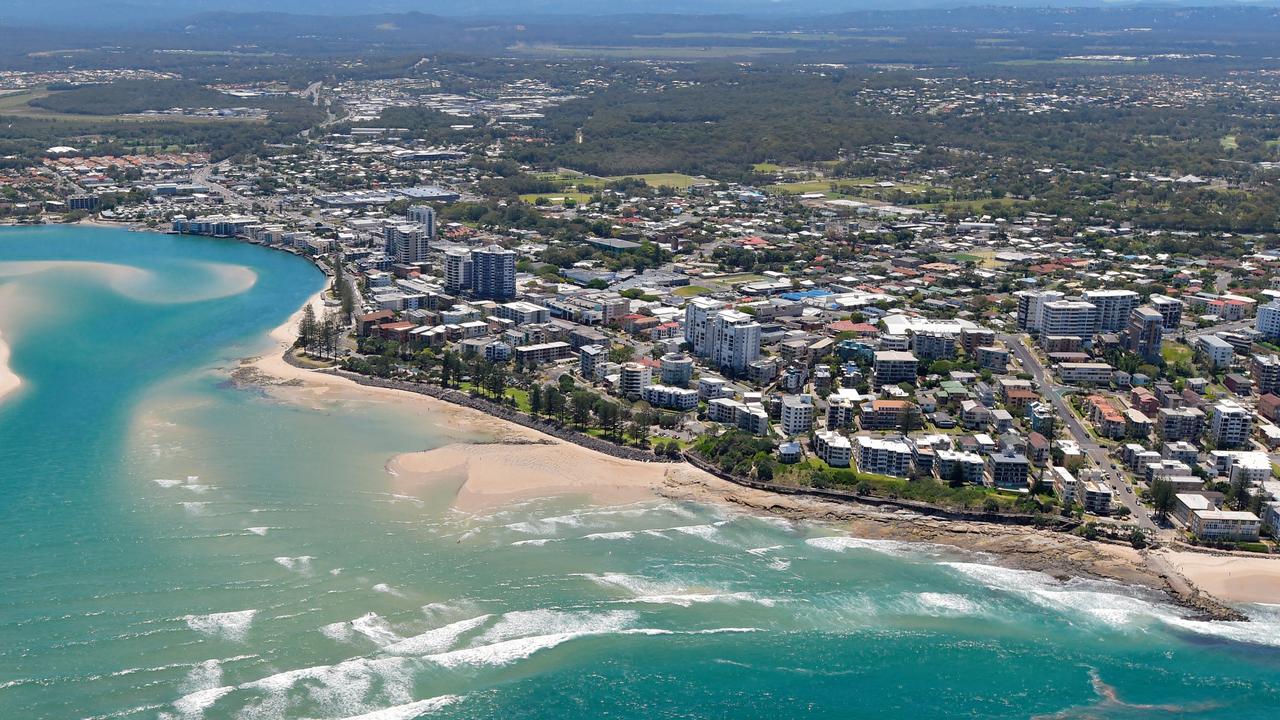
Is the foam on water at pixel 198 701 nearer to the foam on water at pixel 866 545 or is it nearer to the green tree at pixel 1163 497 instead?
the foam on water at pixel 866 545

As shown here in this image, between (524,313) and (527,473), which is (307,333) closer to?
(524,313)

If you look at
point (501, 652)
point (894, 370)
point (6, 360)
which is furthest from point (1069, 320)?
point (6, 360)

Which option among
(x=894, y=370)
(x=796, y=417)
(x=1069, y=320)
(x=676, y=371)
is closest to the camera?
(x=796, y=417)

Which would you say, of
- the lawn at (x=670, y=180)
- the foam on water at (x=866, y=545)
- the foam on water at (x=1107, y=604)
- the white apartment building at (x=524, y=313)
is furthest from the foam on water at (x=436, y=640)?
the lawn at (x=670, y=180)

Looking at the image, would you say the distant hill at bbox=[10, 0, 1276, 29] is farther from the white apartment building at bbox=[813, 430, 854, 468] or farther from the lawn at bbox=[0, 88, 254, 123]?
the white apartment building at bbox=[813, 430, 854, 468]

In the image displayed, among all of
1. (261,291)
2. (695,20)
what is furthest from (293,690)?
(695,20)

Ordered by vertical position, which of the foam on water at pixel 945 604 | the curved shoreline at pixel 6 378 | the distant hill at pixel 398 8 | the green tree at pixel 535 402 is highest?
the distant hill at pixel 398 8
